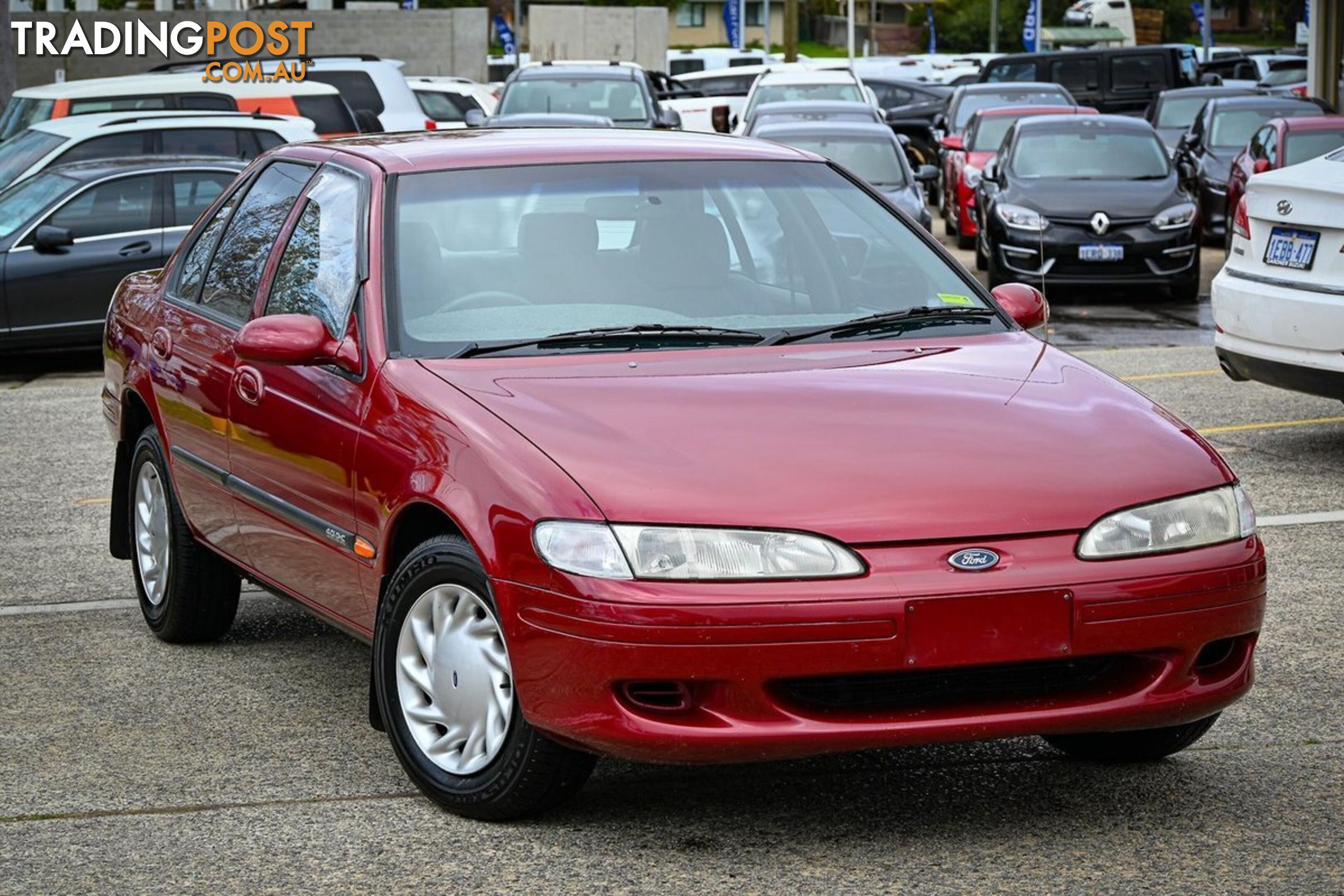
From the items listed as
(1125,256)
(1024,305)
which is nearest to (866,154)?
(1125,256)

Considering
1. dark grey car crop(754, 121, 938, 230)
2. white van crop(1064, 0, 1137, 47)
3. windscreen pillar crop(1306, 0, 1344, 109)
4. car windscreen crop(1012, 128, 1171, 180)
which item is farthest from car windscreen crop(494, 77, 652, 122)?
white van crop(1064, 0, 1137, 47)

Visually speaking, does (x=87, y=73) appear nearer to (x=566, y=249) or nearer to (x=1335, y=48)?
(x=1335, y=48)

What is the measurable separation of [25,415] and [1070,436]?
337 inches

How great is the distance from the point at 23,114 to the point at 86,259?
293 inches

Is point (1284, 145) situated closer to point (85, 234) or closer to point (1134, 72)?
point (85, 234)

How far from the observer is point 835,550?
4168 millimetres

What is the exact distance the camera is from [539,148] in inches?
226

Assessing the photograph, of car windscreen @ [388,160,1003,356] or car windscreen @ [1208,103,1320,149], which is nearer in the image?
car windscreen @ [388,160,1003,356]

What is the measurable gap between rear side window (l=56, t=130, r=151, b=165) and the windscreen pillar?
65.5 feet

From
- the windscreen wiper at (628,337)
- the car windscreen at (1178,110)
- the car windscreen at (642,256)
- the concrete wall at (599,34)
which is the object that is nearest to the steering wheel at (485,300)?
the car windscreen at (642,256)

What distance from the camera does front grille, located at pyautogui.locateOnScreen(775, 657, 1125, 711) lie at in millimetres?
4254

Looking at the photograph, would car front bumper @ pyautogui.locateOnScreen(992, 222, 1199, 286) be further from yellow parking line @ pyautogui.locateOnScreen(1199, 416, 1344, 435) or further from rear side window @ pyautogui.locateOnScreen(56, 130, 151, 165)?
rear side window @ pyautogui.locateOnScreen(56, 130, 151, 165)

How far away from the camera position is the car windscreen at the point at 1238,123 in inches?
882

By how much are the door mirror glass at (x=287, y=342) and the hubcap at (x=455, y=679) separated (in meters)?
0.79
